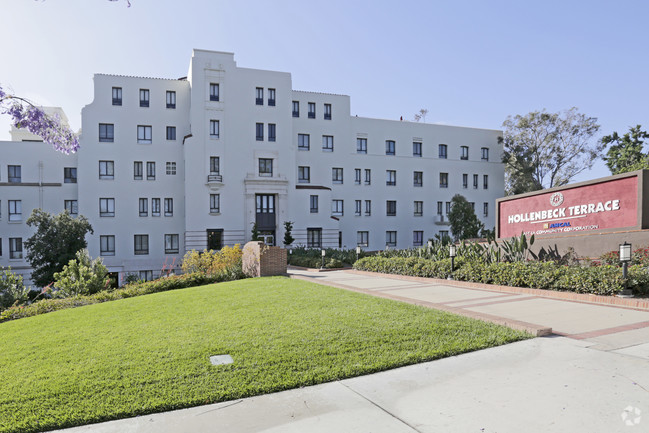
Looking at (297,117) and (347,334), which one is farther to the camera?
(297,117)

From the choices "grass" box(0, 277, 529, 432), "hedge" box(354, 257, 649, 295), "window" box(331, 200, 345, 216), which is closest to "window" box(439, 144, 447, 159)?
"window" box(331, 200, 345, 216)

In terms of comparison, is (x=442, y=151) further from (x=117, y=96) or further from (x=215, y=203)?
(x=117, y=96)

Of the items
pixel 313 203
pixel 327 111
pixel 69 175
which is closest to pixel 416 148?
pixel 327 111

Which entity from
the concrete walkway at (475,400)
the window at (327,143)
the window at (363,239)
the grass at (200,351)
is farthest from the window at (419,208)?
the concrete walkway at (475,400)

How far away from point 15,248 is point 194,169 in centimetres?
1662

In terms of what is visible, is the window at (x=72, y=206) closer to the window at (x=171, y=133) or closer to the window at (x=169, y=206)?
the window at (x=169, y=206)

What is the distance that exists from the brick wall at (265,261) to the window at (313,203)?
23.2 m

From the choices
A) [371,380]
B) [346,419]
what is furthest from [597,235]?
[346,419]

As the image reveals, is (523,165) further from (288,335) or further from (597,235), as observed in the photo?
(288,335)

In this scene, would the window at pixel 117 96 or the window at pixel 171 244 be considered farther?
the window at pixel 171 244

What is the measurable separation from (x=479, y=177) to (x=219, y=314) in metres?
44.4

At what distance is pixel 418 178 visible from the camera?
44781 millimetres

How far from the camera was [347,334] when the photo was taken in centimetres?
597

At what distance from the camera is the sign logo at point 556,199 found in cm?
1420
